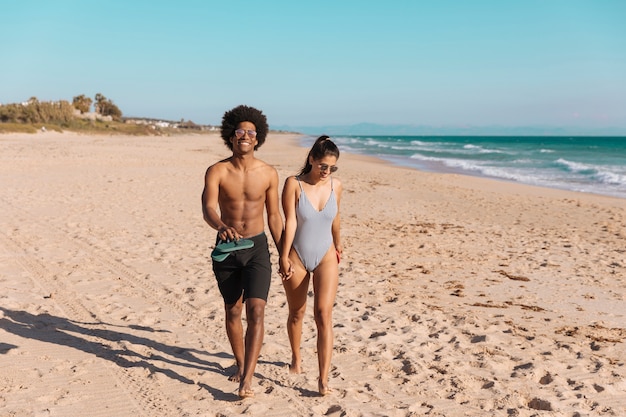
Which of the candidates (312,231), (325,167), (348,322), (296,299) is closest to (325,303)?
(296,299)

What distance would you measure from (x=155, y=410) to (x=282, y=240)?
53.2 inches

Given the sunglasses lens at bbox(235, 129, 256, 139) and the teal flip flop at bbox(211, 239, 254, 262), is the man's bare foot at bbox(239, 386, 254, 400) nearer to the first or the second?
the teal flip flop at bbox(211, 239, 254, 262)

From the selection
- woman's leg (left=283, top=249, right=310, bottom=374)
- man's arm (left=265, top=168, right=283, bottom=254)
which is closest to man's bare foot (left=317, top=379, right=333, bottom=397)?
woman's leg (left=283, top=249, right=310, bottom=374)

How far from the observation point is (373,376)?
14.3ft

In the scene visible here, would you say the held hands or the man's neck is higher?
the man's neck

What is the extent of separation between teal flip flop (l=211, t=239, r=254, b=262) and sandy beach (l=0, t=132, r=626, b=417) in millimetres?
974

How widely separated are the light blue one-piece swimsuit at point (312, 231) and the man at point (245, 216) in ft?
0.64

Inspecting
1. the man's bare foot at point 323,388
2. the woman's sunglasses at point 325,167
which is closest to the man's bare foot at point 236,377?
the man's bare foot at point 323,388

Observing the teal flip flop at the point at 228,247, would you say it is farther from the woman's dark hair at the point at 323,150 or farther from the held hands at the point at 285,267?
the woman's dark hair at the point at 323,150

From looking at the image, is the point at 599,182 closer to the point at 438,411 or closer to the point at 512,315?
the point at 512,315

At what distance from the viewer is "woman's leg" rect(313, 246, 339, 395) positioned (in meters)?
3.90

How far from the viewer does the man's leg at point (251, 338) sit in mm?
3814

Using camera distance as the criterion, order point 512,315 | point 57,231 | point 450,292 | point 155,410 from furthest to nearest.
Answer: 1. point 57,231
2. point 450,292
3. point 512,315
4. point 155,410

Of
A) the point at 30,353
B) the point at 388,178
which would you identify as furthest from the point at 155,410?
the point at 388,178
